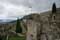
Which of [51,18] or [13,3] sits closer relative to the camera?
[51,18]

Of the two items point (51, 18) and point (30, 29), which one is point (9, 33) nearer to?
point (30, 29)

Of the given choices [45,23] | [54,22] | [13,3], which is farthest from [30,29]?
[13,3]

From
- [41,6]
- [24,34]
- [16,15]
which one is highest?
[41,6]

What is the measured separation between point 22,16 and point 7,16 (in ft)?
1.62

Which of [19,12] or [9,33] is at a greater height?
[19,12]

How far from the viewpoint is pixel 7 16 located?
13.8 feet

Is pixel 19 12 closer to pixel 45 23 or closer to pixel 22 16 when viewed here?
pixel 22 16

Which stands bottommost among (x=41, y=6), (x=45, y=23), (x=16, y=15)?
(x=45, y=23)

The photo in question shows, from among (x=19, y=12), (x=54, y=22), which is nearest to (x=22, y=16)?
(x=19, y=12)

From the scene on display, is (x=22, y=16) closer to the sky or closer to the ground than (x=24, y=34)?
closer to the sky

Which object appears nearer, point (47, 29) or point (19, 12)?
point (47, 29)

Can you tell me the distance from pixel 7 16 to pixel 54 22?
1514 mm

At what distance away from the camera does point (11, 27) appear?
13.2 ft

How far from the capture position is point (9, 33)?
4.04 m
